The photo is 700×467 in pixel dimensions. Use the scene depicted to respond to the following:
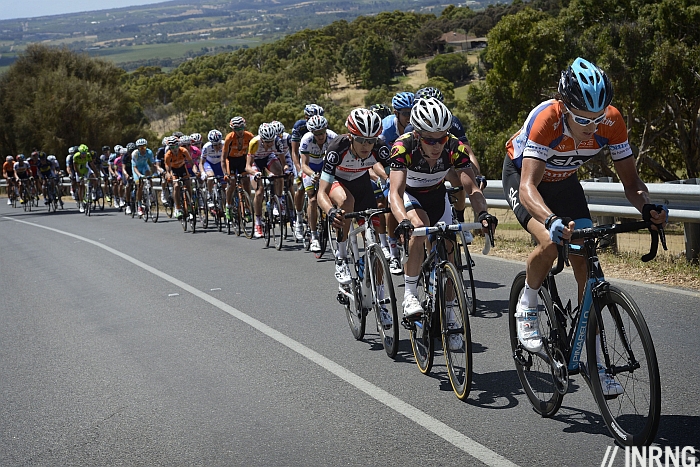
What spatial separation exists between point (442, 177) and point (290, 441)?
297cm

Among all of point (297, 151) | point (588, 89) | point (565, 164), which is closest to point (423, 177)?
point (565, 164)

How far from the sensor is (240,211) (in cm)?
1708

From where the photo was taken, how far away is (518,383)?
6.05m

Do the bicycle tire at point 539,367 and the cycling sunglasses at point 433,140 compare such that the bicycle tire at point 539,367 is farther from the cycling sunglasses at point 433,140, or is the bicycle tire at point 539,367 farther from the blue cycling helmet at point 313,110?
the blue cycling helmet at point 313,110

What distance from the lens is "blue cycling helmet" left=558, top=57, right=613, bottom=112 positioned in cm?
469

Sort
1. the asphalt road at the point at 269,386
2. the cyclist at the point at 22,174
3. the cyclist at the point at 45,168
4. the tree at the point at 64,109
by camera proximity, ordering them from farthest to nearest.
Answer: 1. the tree at the point at 64,109
2. the cyclist at the point at 22,174
3. the cyclist at the point at 45,168
4. the asphalt road at the point at 269,386

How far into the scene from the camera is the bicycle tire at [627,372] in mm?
4238

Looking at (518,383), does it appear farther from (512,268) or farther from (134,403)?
(512,268)

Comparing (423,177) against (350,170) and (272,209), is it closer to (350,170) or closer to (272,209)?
(350,170)

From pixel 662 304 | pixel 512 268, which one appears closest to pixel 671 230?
pixel 512 268

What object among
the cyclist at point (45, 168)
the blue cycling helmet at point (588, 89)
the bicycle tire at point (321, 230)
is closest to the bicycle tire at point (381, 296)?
the blue cycling helmet at point (588, 89)

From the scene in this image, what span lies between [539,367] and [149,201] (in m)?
19.5

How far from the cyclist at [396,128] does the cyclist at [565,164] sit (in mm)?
4792

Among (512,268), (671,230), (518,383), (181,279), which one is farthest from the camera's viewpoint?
(671,230)
